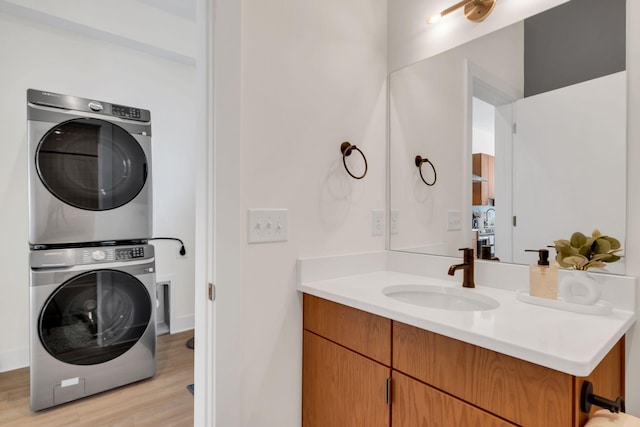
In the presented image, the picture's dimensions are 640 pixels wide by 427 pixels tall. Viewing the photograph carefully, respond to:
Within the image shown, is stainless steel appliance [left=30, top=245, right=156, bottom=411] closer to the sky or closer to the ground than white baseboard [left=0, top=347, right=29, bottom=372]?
closer to the sky

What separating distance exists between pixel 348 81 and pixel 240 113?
1.93ft

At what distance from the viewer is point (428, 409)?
949 millimetres

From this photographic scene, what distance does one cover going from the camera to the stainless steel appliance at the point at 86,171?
1.85m

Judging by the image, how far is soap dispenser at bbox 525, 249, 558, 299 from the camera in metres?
1.04

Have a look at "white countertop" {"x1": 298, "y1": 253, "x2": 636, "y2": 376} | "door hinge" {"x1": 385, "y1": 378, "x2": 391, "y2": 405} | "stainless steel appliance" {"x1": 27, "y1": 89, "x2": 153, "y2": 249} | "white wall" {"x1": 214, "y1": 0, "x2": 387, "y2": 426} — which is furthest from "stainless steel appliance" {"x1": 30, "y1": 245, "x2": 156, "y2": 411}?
"door hinge" {"x1": 385, "y1": 378, "x2": 391, "y2": 405}

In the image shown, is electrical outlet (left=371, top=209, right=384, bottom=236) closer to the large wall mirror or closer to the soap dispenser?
the large wall mirror

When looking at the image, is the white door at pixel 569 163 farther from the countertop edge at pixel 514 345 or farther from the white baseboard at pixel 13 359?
the white baseboard at pixel 13 359

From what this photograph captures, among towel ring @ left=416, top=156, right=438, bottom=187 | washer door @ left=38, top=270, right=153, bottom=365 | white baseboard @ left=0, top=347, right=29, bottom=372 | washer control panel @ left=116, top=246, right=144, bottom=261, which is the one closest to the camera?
towel ring @ left=416, top=156, right=438, bottom=187

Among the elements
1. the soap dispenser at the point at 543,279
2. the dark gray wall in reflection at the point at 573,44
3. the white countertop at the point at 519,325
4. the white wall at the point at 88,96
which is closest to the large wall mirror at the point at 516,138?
the dark gray wall in reflection at the point at 573,44

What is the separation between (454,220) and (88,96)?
2.77 meters

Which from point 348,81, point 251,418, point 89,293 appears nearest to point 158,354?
point 89,293

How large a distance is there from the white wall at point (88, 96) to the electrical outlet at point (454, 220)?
94.3 inches

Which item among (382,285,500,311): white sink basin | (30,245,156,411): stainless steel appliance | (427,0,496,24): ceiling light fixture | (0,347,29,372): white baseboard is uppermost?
(427,0,496,24): ceiling light fixture

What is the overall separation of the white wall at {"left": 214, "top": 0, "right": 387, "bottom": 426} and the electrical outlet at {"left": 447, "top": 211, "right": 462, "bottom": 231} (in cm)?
36
